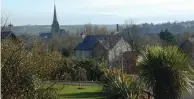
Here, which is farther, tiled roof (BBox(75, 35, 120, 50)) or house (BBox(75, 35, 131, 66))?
tiled roof (BBox(75, 35, 120, 50))

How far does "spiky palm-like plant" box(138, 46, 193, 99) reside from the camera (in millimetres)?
11609

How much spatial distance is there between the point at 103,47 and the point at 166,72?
3626 cm

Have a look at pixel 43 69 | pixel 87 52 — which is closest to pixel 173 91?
pixel 43 69

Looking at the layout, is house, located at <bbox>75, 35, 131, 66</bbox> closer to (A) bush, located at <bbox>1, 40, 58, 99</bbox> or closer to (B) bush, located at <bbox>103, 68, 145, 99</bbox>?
(B) bush, located at <bbox>103, 68, 145, 99</bbox>

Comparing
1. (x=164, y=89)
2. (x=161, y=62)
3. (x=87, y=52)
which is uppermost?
(x=161, y=62)

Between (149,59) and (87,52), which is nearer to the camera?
(149,59)

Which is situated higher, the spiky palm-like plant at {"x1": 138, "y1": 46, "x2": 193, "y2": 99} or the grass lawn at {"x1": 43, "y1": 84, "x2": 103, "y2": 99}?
the spiky palm-like plant at {"x1": 138, "y1": 46, "x2": 193, "y2": 99}

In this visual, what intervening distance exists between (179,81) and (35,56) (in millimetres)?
4524

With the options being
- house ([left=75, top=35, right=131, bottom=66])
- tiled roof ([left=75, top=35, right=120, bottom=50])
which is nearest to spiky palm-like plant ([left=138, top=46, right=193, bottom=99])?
house ([left=75, top=35, right=131, bottom=66])

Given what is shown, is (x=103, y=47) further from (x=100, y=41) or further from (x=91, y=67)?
(x=91, y=67)

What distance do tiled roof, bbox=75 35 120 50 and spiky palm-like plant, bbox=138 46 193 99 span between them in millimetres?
36769

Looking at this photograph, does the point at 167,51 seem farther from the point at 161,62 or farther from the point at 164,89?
the point at 164,89

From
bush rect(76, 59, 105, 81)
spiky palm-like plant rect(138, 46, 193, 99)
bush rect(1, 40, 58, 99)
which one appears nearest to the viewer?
bush rect(1, 40, 58, 99)

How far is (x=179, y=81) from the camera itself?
11578 millimetres
